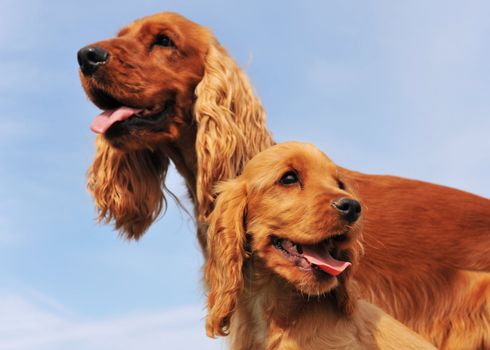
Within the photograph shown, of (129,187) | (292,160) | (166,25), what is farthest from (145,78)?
(292,160)

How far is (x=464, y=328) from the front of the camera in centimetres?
578

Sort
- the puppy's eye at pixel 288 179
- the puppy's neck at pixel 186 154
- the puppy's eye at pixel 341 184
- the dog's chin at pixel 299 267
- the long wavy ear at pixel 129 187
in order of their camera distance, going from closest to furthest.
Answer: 1. the dog's chin at pixel 299 267
2. the puppy's eye at pixel 288 179
3. the puppy's eye at pixel 341 184
4. the puppy's neck at pixel 186 154
5. the long wavy ear at pixel 129 187

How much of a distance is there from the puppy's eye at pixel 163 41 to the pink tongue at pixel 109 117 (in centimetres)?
45

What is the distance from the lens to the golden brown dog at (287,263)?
163 inches

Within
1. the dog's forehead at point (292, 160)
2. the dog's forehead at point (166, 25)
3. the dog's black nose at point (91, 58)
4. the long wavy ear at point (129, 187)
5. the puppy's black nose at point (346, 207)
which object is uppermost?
the dog's forehead at point (166, 25)

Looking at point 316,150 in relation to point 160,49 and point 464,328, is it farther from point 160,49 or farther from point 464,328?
point 464,328

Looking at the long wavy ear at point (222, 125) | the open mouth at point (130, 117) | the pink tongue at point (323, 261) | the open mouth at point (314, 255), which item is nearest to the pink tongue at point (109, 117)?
the open mouth at point (130, 117)

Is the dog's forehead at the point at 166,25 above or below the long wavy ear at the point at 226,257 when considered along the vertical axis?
above

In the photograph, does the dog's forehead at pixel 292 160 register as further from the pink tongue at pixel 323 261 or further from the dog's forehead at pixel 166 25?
the dog's forehead at pixel 166 25

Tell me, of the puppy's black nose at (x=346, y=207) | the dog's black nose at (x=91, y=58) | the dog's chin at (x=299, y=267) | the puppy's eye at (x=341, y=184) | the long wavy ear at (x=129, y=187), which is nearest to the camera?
the puppy's black nose at (x=346, y=207)

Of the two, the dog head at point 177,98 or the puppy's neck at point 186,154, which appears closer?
the dog head at point 177,98

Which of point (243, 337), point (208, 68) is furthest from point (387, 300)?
point (208, 68)

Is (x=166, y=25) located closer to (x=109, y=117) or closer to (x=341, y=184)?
(x=109, y=117)

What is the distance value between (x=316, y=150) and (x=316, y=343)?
956 mm
